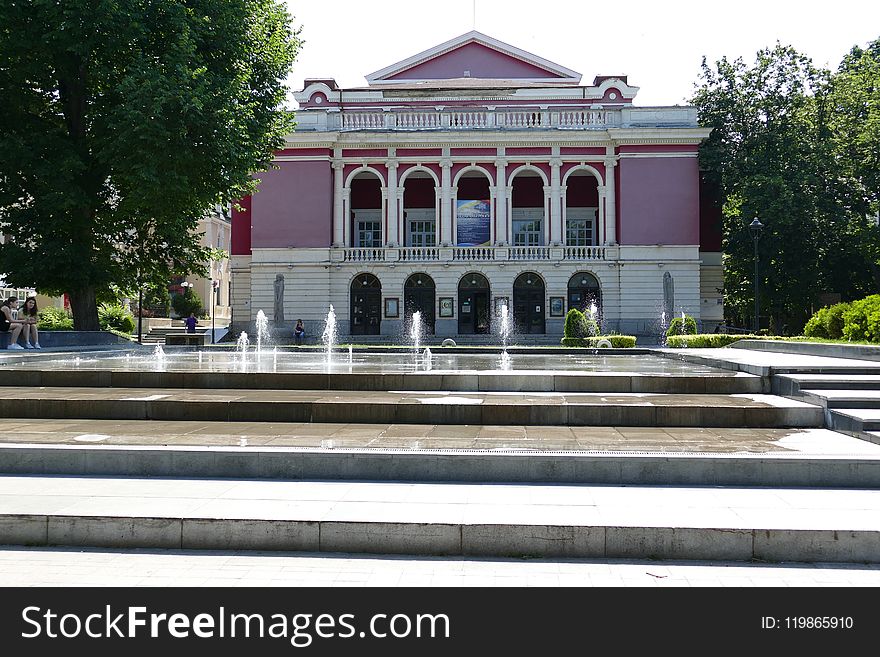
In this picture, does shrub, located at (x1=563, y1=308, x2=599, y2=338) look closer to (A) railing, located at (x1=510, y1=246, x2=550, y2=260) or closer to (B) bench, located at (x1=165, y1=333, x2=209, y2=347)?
(A) railing, located at (x1=510, y1=246, x2=550, y2=260)

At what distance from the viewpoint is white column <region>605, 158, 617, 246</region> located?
137ft

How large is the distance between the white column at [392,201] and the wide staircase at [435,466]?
30.9 meters

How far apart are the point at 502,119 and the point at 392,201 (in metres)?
7.83

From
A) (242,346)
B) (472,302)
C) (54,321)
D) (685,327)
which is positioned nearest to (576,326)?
(685,327)

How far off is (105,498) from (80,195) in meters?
15.9

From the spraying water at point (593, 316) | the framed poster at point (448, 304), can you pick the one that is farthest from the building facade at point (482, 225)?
the spraying water at point (593, 316)

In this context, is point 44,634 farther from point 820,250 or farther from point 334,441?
point 820,250

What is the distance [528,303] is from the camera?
136ft

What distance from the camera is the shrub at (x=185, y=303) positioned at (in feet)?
183

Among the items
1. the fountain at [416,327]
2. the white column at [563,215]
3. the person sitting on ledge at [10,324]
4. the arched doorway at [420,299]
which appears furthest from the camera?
the white column at [563,215]

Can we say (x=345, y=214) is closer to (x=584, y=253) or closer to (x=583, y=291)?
(x=584, y=253)

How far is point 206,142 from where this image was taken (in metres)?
20.0

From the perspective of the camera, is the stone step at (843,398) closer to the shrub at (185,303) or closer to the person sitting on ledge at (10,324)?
the person sitting on ledge at (10,324)

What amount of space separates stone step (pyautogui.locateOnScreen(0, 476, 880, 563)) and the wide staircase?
2cm
